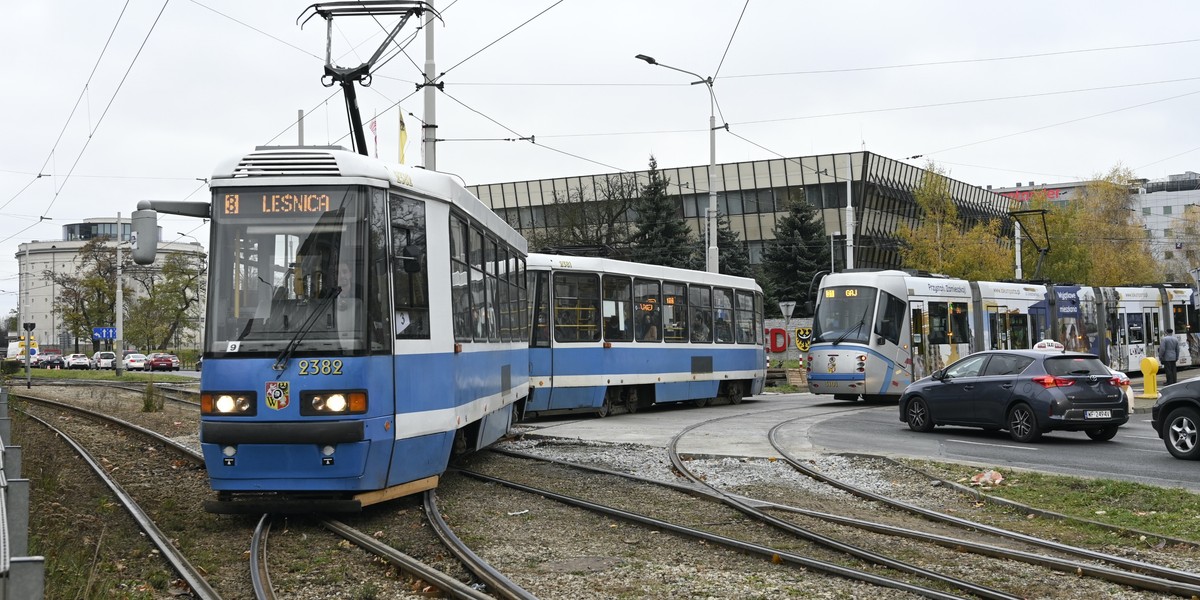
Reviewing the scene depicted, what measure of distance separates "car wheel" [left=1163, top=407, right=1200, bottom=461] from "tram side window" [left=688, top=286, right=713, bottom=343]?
1127 centimetres

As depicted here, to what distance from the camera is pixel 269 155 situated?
955 cm

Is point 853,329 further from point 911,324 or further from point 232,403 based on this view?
point 232,403

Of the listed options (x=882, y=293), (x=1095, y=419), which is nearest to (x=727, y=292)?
(x=882, y=293)

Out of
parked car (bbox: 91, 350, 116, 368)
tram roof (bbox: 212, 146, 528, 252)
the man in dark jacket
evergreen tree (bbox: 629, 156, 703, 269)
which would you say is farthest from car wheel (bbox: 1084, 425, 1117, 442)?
parked car (bbox: 91, 350, 116, 368)

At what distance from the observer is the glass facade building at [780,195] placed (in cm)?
6284

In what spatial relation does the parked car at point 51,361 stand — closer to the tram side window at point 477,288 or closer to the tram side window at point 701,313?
the tram side window at point 701,313

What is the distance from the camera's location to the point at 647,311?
22.4 metres

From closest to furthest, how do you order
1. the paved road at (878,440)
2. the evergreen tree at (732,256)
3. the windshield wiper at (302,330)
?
the windshield wiper at (302,330), the paved road at (878,440), the evergreen tree at (732,256)

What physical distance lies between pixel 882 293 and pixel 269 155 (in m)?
18.6

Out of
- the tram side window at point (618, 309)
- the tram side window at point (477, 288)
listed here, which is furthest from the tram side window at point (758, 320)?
the tram side window at point (477, 288)

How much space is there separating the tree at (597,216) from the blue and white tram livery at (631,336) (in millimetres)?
33864

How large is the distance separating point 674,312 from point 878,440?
7.04 meters

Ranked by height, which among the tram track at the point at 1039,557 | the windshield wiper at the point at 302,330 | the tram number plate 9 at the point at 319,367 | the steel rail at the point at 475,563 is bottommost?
the tram track at the point at 1039,557

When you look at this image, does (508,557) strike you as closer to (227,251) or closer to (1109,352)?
(227,251)
